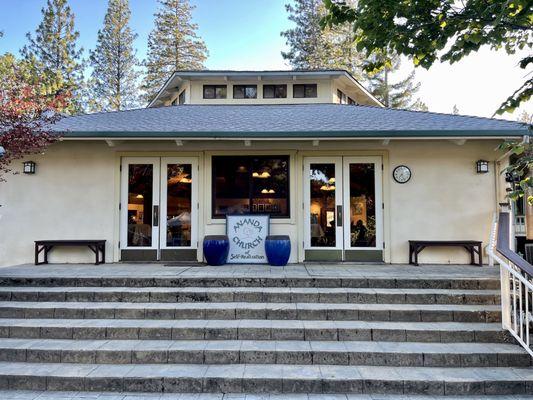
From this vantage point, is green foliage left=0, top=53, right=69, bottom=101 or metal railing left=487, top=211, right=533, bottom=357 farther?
green foliage left=0, top=53, right=69, bottom=101

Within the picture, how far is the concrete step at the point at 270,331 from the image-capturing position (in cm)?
412

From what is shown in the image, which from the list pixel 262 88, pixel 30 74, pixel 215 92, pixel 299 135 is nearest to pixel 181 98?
pixel 215 92

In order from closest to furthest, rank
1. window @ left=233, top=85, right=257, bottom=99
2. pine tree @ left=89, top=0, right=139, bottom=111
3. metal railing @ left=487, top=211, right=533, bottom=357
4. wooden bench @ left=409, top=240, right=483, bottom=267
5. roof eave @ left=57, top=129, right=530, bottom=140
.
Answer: metal railing @ left=487, top=211, right=533, bottom=357 → roof eave @ left=57, top=129, right=530, bottom=140 → wooden bench @ left=409, top=240, right=483, bottom=267 → window @ left=233, top=85, right=257, bottom=99 → pine tree @ left=89, top=0, right=139, bottom=111

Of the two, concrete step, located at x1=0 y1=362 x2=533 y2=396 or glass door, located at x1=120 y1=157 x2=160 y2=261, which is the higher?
glass door, located at x1=120 y1=157 x2=160 y2=261

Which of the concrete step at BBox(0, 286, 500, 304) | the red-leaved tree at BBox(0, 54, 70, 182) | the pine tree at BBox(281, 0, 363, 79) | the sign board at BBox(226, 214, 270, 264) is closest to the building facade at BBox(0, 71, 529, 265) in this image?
the sign board at BBox(226, 214, 270, 264)

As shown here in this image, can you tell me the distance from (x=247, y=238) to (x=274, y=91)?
559 centimetres

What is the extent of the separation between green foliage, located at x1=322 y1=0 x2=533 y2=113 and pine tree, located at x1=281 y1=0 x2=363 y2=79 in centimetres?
1875

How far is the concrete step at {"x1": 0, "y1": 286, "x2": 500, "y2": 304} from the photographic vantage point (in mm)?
4773

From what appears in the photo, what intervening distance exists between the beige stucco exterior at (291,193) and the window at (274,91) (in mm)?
4010

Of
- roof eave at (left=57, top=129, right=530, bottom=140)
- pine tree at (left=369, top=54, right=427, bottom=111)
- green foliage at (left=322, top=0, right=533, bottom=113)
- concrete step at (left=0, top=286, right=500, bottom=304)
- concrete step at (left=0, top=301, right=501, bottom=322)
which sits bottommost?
concrete step at (left=0, top=301, right=501, bottom=322)

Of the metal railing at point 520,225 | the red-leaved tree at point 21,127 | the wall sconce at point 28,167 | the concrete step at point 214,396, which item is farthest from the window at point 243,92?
the metal railing at point 520,225

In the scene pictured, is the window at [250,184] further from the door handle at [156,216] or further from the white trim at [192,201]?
the door handle at [156,216]

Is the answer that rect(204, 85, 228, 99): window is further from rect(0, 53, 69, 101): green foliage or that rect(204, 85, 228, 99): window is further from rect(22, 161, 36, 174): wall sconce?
rect(0, 53, 69, 101): green foliage

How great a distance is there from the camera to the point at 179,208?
7.29 metres
